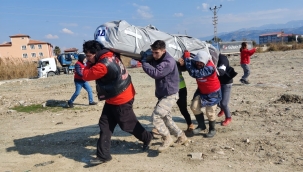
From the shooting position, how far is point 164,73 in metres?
4.46

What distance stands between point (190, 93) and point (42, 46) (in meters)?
74.4

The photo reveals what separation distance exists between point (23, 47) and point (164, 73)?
79.9 m

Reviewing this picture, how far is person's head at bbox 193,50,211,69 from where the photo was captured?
4863 mm

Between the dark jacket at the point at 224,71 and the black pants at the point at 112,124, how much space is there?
1.91m

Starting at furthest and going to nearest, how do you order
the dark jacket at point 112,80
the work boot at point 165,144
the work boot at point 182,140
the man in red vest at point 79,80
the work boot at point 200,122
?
the man in red vest at point 79,80
the work boot at point 200,122
the work boot at point 182,140
the work boot at point 165,144
the dark jacket at point 112,80

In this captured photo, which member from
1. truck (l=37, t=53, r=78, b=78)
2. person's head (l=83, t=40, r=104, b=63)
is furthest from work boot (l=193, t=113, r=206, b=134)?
truck (l=37, t=53, r=78, b=78)

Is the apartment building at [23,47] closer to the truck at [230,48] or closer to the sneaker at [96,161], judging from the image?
the truck at [230,48]

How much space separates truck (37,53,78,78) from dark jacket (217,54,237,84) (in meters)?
23.9

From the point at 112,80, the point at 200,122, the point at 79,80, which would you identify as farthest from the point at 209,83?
the point at 79,80

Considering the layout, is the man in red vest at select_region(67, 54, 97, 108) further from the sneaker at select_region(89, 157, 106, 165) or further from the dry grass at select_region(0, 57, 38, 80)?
the dry grass at select_region(0, 57, 38, 80)

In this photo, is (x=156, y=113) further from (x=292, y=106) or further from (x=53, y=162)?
(x=292, y=106)

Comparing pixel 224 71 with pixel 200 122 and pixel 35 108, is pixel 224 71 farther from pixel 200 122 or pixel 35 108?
pixel 35 108

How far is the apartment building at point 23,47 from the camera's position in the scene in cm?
7456

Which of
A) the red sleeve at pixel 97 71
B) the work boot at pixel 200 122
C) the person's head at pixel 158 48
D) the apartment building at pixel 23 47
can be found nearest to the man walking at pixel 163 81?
the person's head at pixel 158 48
